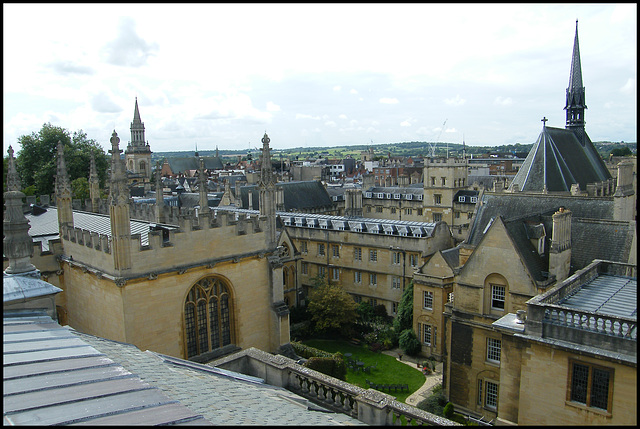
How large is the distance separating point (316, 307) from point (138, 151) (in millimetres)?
91618

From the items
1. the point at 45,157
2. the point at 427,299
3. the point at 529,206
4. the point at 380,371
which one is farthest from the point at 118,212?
the point at 45,157

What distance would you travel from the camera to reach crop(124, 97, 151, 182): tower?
370 ft

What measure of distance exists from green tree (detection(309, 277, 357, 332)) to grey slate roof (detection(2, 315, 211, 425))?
78.5 feet

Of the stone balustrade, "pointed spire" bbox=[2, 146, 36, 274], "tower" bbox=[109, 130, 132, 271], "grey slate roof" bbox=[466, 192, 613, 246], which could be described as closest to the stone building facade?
"tower" bbox=[109, 130, 132, 271]

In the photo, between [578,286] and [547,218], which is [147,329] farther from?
[547,218]

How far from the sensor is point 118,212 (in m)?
17.0

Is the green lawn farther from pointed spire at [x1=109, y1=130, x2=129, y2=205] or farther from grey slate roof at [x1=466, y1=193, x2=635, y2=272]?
pointed spire at [x1=109, y1=130, x2=129, y2=205]

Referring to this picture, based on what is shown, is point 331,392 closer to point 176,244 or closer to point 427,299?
point 176,244

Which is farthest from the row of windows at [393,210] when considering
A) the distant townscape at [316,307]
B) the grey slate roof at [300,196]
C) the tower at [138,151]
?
the tower at [138,151]

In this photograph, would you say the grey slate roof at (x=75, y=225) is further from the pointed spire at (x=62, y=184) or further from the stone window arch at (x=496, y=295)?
the stone window arch at (x=496, y=295)

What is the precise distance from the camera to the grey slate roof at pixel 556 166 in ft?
115

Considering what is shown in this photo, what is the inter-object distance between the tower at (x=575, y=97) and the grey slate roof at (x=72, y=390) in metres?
47.5

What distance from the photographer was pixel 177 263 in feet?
61.5

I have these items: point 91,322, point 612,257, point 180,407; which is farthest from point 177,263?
point 612,257
